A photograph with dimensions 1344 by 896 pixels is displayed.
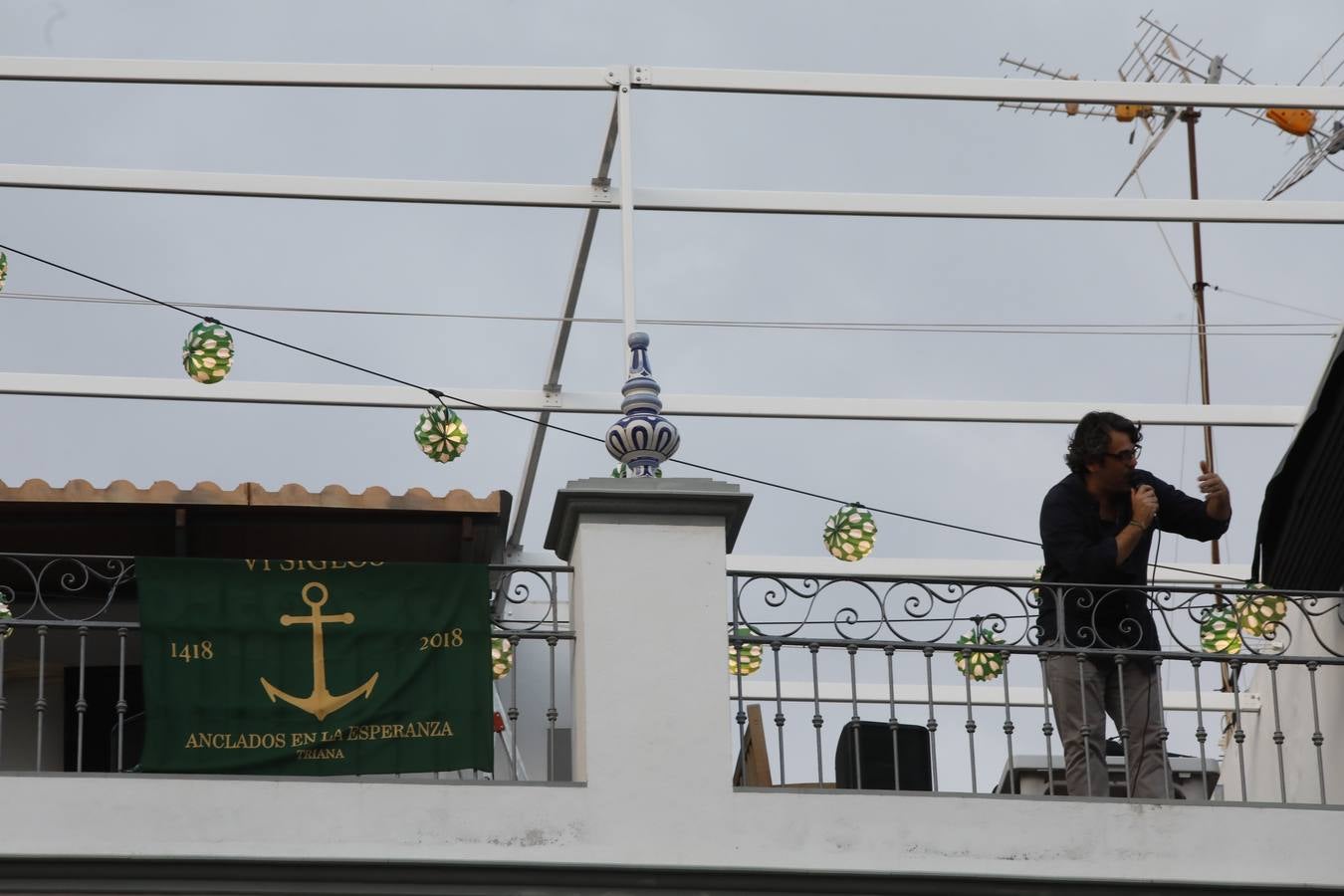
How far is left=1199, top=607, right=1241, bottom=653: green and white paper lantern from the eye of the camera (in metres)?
11.0

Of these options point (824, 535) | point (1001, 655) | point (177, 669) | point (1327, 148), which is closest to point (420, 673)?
point (177, 669)

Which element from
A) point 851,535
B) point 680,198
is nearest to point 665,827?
point 851,535

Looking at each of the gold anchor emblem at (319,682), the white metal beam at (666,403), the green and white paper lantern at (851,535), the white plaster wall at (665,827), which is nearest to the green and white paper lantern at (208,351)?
the white metal beam at (666,403)

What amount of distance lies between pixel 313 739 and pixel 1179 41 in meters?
14.3

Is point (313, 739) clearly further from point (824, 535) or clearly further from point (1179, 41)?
point (1179, 41)

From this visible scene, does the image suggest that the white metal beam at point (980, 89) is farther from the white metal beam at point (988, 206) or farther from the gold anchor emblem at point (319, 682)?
the gold anchor emblem at point (319, 682)

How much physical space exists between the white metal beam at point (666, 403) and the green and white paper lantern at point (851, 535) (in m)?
0.91

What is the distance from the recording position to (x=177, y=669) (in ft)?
31.4

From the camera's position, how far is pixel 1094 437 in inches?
390

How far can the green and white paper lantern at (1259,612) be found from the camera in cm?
→ 1045

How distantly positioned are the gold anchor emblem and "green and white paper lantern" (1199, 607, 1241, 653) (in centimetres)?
400

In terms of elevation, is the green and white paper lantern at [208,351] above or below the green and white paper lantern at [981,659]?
above

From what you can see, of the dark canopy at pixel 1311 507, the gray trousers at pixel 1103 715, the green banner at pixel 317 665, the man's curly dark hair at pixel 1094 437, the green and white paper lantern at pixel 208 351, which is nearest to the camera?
the green banner at pixel 317 665

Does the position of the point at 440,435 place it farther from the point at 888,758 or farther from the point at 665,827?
the point at 665,827
